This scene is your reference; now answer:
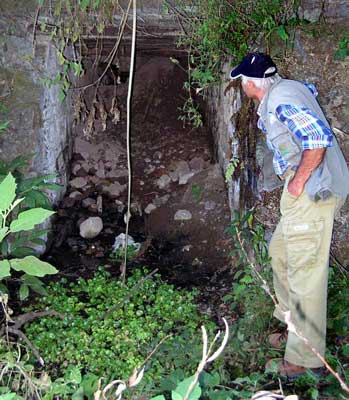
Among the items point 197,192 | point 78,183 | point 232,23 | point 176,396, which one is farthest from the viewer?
point 78,183

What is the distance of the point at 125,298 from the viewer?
3.96 m

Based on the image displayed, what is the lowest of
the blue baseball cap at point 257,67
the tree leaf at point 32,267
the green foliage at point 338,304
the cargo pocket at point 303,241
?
the green foliage at point 338,304

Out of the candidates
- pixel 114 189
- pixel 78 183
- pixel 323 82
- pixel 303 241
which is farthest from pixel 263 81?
pixel 78 183

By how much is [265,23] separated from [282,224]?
5.59 feet

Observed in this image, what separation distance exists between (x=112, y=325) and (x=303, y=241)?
168 cm

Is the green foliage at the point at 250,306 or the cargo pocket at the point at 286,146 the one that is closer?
the cargo pocket at the point at 286,146

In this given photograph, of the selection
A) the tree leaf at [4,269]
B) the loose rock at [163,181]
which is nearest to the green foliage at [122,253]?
the loose rock at [163,181]

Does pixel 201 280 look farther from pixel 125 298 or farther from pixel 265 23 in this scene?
pixel 265 23

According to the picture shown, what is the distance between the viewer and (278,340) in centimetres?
338

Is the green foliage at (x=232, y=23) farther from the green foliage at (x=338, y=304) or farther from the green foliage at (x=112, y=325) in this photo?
the green foliage at (x=112, y=325)

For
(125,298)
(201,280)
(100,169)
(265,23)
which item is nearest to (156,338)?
(125,298)

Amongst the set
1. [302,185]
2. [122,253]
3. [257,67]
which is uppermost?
Answer: [257,67]

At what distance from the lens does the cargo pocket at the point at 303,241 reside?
9.39ft

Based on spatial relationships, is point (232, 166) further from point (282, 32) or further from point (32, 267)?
point (32, 267)
